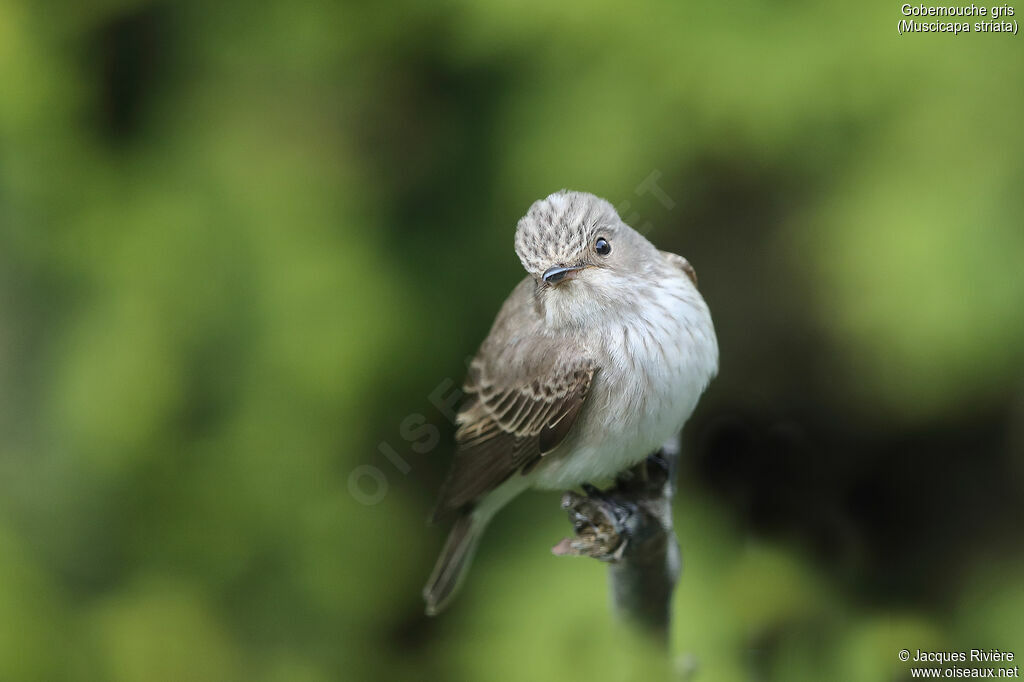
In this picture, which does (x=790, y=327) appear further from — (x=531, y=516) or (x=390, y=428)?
(x=390, y=428)

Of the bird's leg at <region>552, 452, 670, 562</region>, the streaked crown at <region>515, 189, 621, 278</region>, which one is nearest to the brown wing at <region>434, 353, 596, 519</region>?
the bird's leg at <region>552, 452, 670, 562</region>

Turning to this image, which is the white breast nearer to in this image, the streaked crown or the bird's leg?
the bird's leg

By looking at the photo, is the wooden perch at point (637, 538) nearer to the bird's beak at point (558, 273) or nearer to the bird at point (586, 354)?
the bird at point (586, 354)

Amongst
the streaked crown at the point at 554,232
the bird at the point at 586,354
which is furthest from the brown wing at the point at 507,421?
the streaked crown at the point at 554,232

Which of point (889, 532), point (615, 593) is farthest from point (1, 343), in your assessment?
point (889, 532)

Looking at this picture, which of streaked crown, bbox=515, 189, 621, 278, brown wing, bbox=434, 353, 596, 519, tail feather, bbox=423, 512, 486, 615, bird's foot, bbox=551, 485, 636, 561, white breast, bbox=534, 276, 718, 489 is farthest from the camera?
tail feather, bbox=423, 512, 486, 615

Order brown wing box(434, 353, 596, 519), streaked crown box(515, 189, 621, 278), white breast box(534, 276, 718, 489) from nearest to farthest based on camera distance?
streaked crown box(515, 189, 621, 278) → white breast box(534, 276, 718, 489) → brown wing box(434, 353, 596, 519)

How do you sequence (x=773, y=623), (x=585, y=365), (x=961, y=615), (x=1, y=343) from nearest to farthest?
1. (x=585, y=365)
2. (x=773, y=623)
3. (x=961, y=615)
4. (x=1, y=343)
